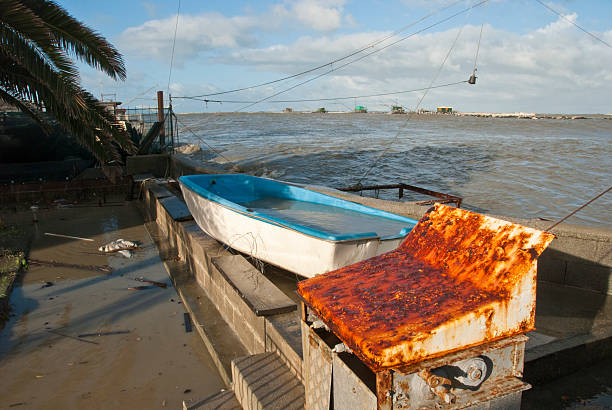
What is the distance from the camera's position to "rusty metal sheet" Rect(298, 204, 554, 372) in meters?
1.61

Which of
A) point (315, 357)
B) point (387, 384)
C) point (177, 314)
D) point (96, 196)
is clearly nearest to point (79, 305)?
point (177, 314)

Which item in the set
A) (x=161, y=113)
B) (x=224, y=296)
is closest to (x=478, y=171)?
(x=161, y=113)

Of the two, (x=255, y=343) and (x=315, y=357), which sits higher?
(x=315, y=357)

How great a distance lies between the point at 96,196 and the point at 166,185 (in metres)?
2.65

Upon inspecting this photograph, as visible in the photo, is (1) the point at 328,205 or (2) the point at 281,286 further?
(1) the point at 328,205

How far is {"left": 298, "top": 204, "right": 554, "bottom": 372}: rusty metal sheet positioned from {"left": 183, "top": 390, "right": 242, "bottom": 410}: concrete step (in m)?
1.93

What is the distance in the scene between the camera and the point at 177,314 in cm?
591

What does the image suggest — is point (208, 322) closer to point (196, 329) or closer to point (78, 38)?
point (196, 329)

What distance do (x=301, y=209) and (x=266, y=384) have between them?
4422mm

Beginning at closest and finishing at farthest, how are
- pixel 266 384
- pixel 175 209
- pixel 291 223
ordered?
pixel 266 384
pixel 291 223
pixel 175 209

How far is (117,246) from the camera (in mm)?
8227

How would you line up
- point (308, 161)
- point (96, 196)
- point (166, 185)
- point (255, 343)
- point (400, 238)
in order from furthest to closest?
point (308, 161) < point (96, 196) < point (166, 185) < point (400, 238) < point (255, 343)

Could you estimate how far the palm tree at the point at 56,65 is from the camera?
20.9ft

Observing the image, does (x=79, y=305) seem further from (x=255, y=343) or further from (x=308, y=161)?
(x=308, y=161)
